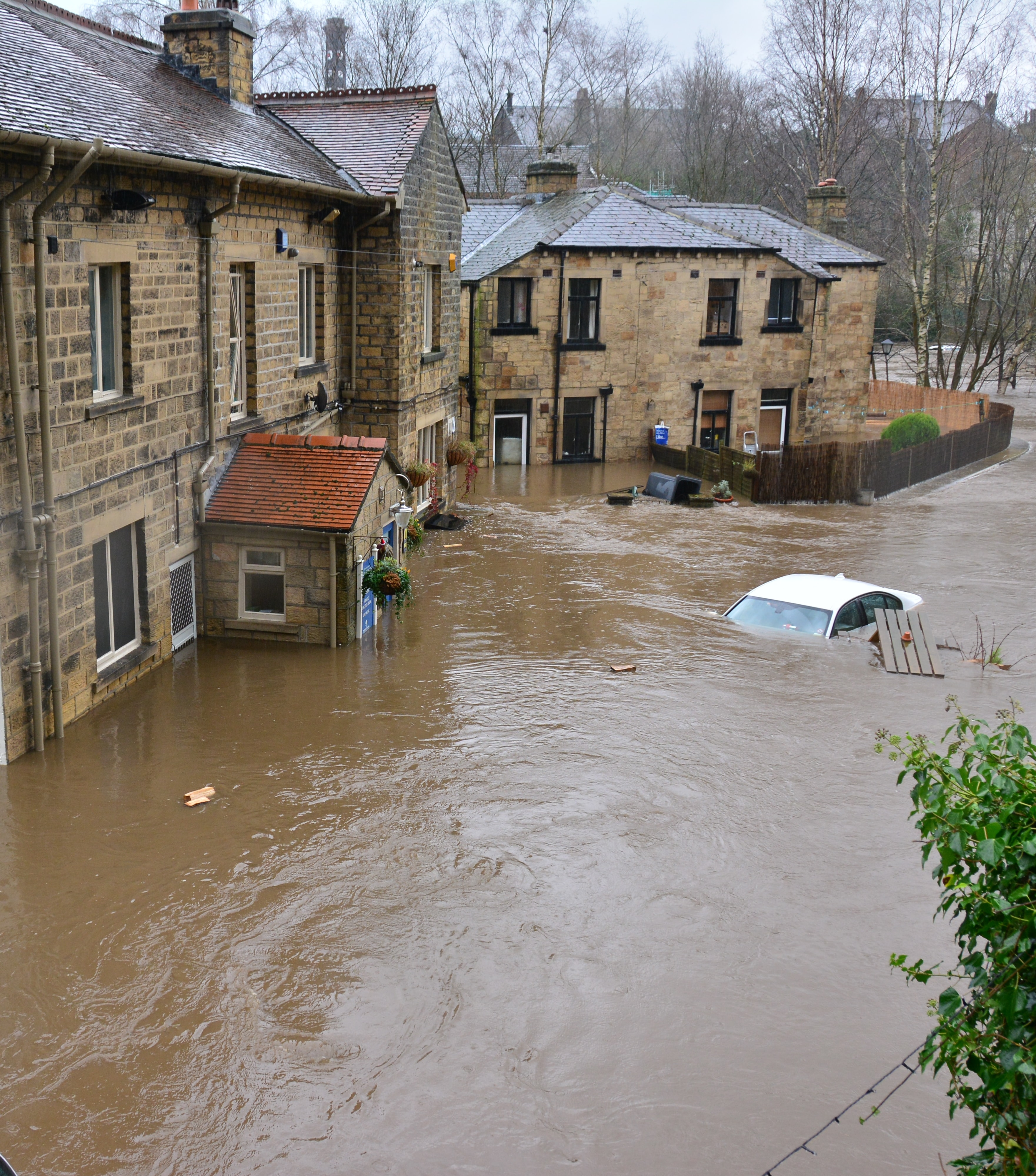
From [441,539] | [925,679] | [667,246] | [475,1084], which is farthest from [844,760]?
[667,246]

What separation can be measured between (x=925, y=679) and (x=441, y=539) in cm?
1034

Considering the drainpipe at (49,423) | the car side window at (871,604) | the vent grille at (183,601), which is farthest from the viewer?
the car side window at (871,604)

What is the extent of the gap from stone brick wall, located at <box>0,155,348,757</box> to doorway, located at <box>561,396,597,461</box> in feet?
50.1

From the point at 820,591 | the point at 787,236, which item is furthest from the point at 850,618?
the point at 787,236

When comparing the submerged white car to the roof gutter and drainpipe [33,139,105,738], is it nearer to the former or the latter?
the roof gutter

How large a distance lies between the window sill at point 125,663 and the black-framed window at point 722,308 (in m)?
22.8

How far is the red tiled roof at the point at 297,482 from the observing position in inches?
611

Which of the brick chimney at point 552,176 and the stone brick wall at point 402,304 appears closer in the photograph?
the stone brick wall at point 402,304

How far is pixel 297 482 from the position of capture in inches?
632

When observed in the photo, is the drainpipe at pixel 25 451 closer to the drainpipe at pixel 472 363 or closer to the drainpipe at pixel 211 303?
the drainpipe at pixel 211 303

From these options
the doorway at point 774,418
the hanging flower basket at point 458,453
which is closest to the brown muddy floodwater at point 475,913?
the hanging flower basket at point 458,453

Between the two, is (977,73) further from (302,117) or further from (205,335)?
(205,335)

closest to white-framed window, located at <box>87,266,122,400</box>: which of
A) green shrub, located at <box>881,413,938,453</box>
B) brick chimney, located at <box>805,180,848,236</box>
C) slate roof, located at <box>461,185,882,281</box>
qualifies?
slate roof, located at <box>461,185,882,281</box>

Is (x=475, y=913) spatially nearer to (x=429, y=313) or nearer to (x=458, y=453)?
(x=429, y=313)
